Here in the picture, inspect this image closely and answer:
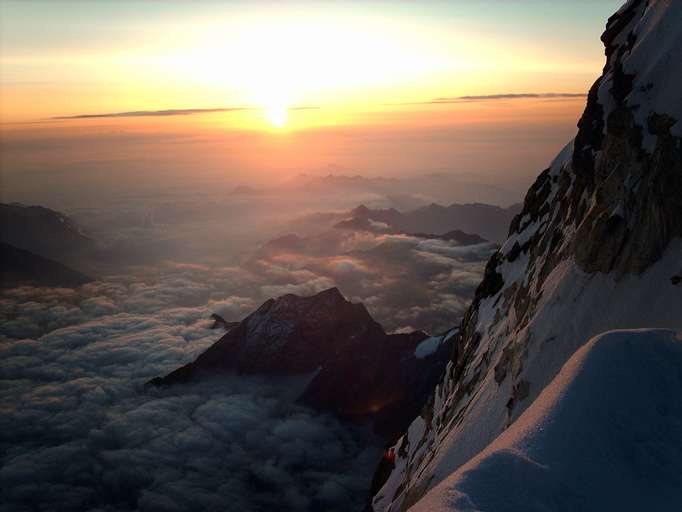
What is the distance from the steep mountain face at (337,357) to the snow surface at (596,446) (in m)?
106

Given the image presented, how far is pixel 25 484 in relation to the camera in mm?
103062

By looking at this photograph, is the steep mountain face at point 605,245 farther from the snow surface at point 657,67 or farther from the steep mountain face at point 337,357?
the steep mountain face at point 337,357

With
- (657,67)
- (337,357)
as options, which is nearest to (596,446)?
(657,67)

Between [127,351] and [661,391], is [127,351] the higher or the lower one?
the lower one

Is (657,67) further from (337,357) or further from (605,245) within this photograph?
(337,357)

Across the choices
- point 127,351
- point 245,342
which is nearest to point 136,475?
point 245,342

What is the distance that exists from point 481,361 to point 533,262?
8.54 m

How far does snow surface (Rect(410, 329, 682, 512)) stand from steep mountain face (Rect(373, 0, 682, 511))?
667 centimetres

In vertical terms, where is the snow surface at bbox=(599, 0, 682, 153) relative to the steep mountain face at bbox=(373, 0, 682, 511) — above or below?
above

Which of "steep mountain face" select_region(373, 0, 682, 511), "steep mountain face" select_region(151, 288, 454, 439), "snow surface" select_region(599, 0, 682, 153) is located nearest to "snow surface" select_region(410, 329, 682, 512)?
"steep mountain face" select_region(373, 0, 682, 511)

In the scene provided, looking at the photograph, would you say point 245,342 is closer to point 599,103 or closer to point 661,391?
point 599,103

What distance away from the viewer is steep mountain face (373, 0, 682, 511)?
67.9 ft

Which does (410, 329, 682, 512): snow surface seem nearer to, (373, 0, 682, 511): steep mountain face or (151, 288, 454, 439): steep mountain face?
(373, 0, 682, 511): steep mountain face

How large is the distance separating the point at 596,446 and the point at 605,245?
15189 mm
